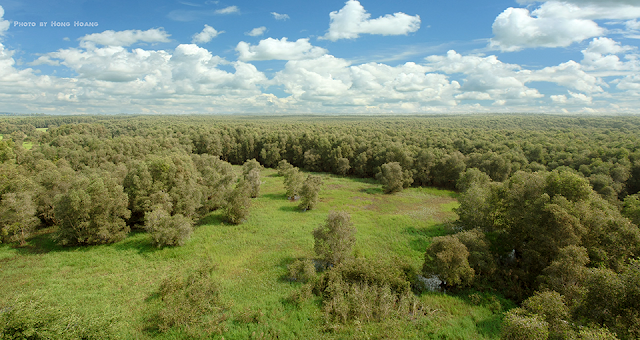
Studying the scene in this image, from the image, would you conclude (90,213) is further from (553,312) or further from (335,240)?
(553,312)

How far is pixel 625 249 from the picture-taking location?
64.8 feet

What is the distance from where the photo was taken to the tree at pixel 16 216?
27781 millimetres

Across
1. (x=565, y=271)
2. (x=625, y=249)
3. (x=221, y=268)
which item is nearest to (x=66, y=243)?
(x=221, y=268)

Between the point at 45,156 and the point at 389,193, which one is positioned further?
the point at 389,193

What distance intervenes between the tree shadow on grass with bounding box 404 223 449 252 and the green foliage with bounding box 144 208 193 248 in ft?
96.4

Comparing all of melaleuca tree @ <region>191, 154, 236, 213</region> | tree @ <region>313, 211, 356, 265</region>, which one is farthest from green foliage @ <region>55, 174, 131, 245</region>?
tree @ <region>313, 211, 356, 265</region>

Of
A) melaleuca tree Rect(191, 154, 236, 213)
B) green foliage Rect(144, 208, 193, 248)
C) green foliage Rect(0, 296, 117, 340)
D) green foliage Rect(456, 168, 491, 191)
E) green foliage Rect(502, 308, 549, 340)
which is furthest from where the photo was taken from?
green foliage Rect(456, 168, 491, 191)

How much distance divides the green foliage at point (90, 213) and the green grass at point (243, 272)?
1.44m

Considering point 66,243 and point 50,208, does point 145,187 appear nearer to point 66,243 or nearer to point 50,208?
point 66,243

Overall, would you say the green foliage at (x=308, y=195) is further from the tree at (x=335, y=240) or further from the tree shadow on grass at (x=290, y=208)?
the tree at (x=335, y=240)

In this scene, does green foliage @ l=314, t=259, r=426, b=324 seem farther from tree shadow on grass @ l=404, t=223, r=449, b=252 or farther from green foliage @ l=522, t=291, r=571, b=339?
tree shadow on grass @ l=404, t=223, r=449, b=252

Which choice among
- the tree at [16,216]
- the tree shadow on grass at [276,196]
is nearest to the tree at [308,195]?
the tree shadow on grass at [276,196]

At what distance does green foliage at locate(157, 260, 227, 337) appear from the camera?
59.4ft

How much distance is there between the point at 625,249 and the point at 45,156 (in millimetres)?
89538
